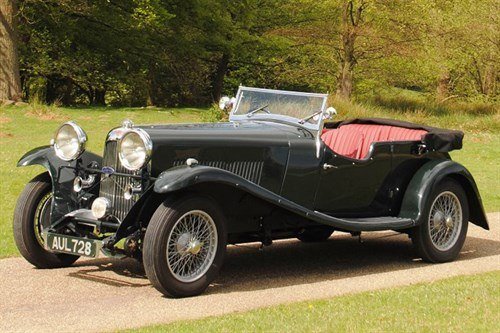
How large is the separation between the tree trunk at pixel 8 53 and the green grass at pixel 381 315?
62.7 feet

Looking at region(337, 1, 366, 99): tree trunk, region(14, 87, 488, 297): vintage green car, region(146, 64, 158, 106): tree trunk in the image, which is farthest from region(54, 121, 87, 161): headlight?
region(337, 1, 366, 99): tree trunk

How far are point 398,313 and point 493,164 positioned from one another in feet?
45.9

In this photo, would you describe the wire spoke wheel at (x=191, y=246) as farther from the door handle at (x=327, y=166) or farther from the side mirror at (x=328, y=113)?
the side mirror at (x=328, y=113)

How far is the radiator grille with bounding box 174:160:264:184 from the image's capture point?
7113 mm

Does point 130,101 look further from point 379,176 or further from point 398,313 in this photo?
point 398,313

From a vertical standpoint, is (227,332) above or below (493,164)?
above

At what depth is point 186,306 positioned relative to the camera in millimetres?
6188

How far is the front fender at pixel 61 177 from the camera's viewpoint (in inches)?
292

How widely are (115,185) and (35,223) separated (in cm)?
90

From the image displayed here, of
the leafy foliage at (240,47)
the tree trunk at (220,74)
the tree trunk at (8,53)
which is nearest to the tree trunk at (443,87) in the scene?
the leafy foliage at (240,47)

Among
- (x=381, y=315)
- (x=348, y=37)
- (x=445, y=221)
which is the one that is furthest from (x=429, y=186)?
(x=348, y=37)

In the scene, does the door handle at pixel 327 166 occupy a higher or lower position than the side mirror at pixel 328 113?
lower

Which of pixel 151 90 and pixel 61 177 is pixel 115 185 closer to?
pixel 61 177

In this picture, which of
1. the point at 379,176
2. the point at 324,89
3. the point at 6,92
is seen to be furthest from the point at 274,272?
the point at 324,89
